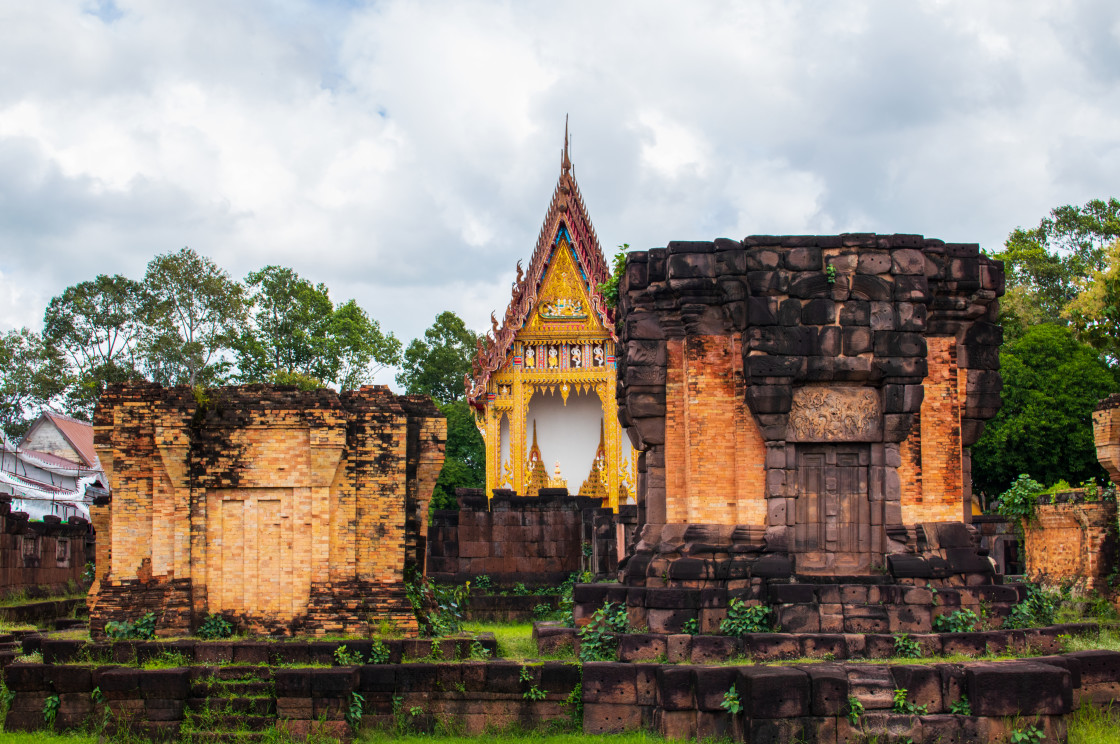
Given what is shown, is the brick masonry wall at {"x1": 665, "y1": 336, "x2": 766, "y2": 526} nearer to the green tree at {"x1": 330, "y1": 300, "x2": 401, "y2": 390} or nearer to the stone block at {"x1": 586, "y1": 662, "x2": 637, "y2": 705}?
the stone block at {"x1": 586, "y1": 662, "x2": 637, "y2": 705}

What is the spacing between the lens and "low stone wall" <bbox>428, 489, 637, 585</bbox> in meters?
20.0

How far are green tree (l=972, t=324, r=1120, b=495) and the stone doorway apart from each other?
18.7m

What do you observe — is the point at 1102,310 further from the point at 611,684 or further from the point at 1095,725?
the point at 611,684

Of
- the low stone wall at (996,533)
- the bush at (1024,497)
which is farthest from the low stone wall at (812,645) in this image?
the low stone wall at (996,533)

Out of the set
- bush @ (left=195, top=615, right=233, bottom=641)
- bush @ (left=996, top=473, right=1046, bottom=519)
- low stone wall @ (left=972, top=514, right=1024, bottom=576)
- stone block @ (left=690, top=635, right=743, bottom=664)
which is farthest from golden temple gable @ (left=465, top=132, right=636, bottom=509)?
stone block @ (left=690, top=635, right=743, bottom=664)

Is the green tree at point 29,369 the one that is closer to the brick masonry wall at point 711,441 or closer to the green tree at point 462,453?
the green tree at point 462,453

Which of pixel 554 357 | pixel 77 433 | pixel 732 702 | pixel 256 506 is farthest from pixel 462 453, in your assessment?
pixel 732 702

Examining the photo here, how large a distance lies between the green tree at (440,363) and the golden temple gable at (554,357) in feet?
71.0

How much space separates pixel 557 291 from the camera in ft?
82.0

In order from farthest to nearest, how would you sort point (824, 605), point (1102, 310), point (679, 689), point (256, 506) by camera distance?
point (1102, 310) → point (256, 506) → point (824, 605) → point (679, 689)

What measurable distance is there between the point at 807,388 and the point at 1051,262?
27.1 metres

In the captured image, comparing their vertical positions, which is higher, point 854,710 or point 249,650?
point 249,650

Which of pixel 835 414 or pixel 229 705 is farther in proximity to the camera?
pixel 835 414

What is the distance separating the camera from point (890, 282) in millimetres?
11500
